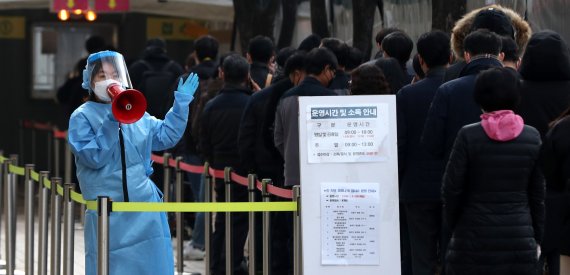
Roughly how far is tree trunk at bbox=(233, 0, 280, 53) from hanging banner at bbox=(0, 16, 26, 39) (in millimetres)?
6199

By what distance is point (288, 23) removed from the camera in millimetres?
17312

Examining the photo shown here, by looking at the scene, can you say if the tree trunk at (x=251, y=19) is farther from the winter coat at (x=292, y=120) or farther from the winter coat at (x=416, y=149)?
the winter coat at (x=416, y=149)

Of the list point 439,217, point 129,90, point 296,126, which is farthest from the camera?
point 296,126

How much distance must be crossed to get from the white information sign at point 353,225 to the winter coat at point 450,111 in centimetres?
67

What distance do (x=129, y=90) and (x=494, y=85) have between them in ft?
6.34

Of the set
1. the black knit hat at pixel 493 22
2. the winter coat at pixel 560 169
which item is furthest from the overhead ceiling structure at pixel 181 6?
the winter coat at pixel 560 169

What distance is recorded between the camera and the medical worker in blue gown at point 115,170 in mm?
7945

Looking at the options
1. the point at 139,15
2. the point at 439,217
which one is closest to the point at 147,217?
the point at 439,217

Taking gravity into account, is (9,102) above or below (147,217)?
above

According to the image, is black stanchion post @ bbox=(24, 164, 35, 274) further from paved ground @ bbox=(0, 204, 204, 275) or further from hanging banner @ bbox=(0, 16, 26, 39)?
hanging banner @ bbox=(0, 16, 26, 39)

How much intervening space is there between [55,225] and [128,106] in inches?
79.7

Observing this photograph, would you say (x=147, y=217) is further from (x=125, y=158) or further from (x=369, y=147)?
(x=369, y=147)

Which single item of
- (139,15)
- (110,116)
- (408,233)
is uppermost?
(139,15)

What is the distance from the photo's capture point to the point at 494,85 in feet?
23.9
